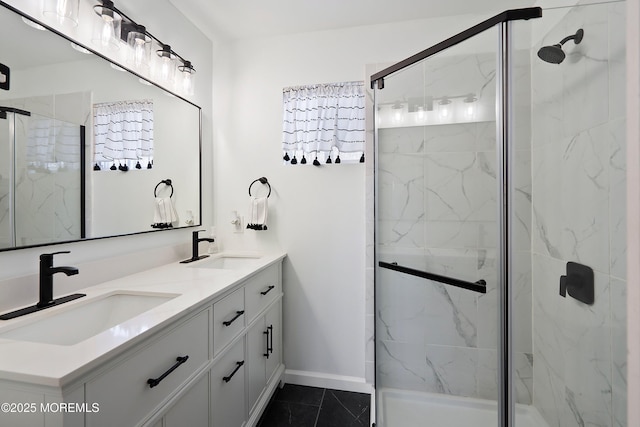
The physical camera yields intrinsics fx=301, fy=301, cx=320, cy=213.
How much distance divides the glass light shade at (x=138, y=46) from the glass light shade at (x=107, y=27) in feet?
0.33

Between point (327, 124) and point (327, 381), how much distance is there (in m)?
1.77

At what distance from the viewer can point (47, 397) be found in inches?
25.9

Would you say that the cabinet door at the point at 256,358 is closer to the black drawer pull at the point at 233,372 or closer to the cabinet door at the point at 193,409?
the black drawer pull at the point at 233,372

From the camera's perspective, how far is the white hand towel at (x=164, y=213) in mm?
1749

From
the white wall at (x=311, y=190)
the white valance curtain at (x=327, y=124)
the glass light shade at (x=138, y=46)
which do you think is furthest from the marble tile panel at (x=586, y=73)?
the glass light shade at (x=138, y=46)

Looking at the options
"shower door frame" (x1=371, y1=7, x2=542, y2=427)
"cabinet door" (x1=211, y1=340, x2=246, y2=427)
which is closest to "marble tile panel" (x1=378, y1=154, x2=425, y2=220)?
"shower door frame" (x1=371, y1=7, x2=542, y2=427)

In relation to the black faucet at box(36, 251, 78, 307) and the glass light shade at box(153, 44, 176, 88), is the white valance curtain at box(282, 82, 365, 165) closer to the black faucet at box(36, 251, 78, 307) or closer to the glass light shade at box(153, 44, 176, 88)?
the glass light shade at box(153, 44, 176, 88)

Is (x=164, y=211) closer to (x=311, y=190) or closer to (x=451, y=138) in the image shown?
(x=311, y=190)

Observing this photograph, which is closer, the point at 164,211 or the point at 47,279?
the point at 47,279

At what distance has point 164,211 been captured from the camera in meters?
1.80

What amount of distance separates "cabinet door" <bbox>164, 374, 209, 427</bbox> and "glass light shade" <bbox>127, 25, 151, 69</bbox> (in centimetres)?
158

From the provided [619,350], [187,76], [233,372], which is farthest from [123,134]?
[619,350]

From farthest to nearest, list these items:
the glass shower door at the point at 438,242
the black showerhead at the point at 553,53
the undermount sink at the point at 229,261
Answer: the undermount sink at the point at 229,261 → the glass shower door at the point at 438,242 → the black showerhead at the point at 553,53

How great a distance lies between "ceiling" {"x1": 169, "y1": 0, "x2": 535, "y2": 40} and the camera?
5.97 feet
